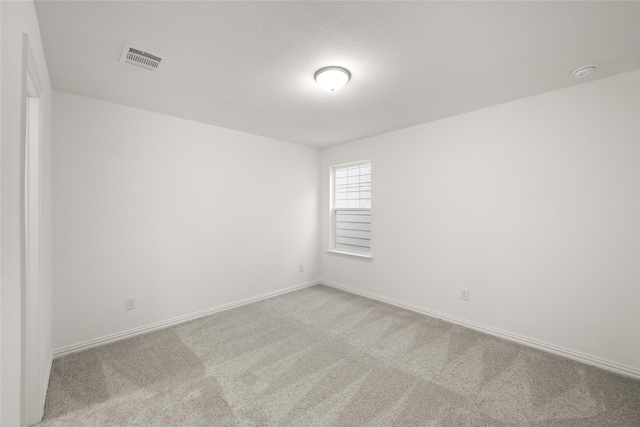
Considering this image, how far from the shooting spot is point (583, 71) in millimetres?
2102

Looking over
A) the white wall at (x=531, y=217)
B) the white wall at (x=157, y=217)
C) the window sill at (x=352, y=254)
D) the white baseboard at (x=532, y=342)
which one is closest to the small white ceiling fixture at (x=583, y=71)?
the white wall at (x=531, y=217)

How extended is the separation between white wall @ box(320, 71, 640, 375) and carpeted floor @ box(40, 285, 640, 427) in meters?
0.38

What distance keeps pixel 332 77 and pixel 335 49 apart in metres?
0.27

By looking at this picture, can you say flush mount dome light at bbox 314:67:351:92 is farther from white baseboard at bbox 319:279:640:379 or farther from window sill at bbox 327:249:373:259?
white baseboard at bbox 319:279:640:379

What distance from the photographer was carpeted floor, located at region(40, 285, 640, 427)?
1718 mm

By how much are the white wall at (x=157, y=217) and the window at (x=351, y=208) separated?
0.84 meters

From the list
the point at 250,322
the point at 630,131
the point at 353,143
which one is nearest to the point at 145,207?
the point at 250,322

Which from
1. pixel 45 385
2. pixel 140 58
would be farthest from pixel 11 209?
pixel 45 385

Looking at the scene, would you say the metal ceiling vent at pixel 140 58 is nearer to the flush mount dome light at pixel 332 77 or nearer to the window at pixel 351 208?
the flush mount dome light at pixel 332 77

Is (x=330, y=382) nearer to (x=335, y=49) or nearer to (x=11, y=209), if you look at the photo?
(x=11, y=209)

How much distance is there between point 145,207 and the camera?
2.92 metres

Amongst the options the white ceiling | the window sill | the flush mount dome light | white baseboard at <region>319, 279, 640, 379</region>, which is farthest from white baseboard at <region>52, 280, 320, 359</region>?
the flush mount dome light

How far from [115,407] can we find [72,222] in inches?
66.7

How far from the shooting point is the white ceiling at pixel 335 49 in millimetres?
1516
